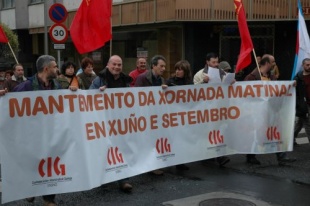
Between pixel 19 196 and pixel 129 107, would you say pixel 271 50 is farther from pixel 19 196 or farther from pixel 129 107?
pixel 19 196

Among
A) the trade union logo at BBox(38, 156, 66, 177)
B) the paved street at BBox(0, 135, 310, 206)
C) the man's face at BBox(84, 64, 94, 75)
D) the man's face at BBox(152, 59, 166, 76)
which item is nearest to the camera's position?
the trade union logo at BBox(38, 156, 66, 177)

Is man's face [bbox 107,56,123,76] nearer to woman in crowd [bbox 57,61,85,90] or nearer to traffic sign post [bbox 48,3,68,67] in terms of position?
woman in crowd [bbox 57,61,85,90]

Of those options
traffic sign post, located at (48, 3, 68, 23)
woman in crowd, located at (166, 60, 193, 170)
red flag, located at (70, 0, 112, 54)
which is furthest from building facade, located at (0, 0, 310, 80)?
woman in crowd, located at (166, 60, 193, 170)

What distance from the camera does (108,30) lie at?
668cm

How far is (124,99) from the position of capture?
5.90m

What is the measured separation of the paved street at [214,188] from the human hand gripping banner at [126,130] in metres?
0.28

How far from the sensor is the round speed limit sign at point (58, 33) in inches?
451

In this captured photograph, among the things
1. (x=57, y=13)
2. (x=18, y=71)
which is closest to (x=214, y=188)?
(x=18, y=71)

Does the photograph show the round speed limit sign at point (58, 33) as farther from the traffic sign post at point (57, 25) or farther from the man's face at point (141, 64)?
the man's face at point (141, 64)

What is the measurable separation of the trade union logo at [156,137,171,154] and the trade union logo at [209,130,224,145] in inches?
30.6

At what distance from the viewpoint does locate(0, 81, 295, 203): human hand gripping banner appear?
4.94 metres

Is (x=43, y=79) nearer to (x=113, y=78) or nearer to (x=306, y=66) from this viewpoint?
(x=113, y=78)

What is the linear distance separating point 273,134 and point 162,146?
6.31 ft

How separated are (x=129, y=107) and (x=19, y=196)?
5.83 feet
